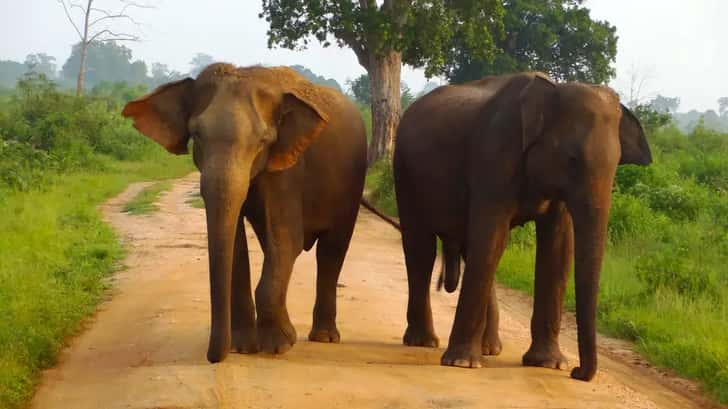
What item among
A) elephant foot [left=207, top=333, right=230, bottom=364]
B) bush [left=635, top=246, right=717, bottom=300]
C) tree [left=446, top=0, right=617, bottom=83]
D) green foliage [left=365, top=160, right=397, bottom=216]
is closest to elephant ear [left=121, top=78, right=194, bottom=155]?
elephant foot [left=207, top=333, right=230, bottom=364]

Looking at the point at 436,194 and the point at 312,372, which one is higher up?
the point at 436,194

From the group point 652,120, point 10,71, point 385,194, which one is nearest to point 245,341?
point 385,194

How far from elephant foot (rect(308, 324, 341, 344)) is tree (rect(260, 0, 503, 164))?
12854mm

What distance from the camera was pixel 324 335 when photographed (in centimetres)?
721

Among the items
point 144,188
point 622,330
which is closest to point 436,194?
point 622,330

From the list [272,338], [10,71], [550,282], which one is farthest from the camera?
[10,71]

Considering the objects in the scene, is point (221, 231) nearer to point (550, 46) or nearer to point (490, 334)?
point (490, 334)

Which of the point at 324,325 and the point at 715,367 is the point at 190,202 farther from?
the point at 715,367

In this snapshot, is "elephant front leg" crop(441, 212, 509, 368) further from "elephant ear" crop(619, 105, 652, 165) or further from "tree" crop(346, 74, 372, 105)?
"tree" crop(346, 74, 372, 105)

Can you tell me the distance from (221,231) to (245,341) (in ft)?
3.81

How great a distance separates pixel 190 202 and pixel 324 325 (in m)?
11.1

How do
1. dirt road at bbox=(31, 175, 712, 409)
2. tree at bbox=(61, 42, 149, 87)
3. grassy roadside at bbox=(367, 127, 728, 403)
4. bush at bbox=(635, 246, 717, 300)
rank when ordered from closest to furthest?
dirt road at bbox=(31, 175, 712, 409), grassy roadside at bbox=(367, 127, 728, 403), bush at bbox=(635, 246, 717, 300), tree at bbox=(61, 42, 149, 87)

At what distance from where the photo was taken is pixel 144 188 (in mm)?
21219

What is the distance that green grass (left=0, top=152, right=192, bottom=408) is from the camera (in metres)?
6.47
